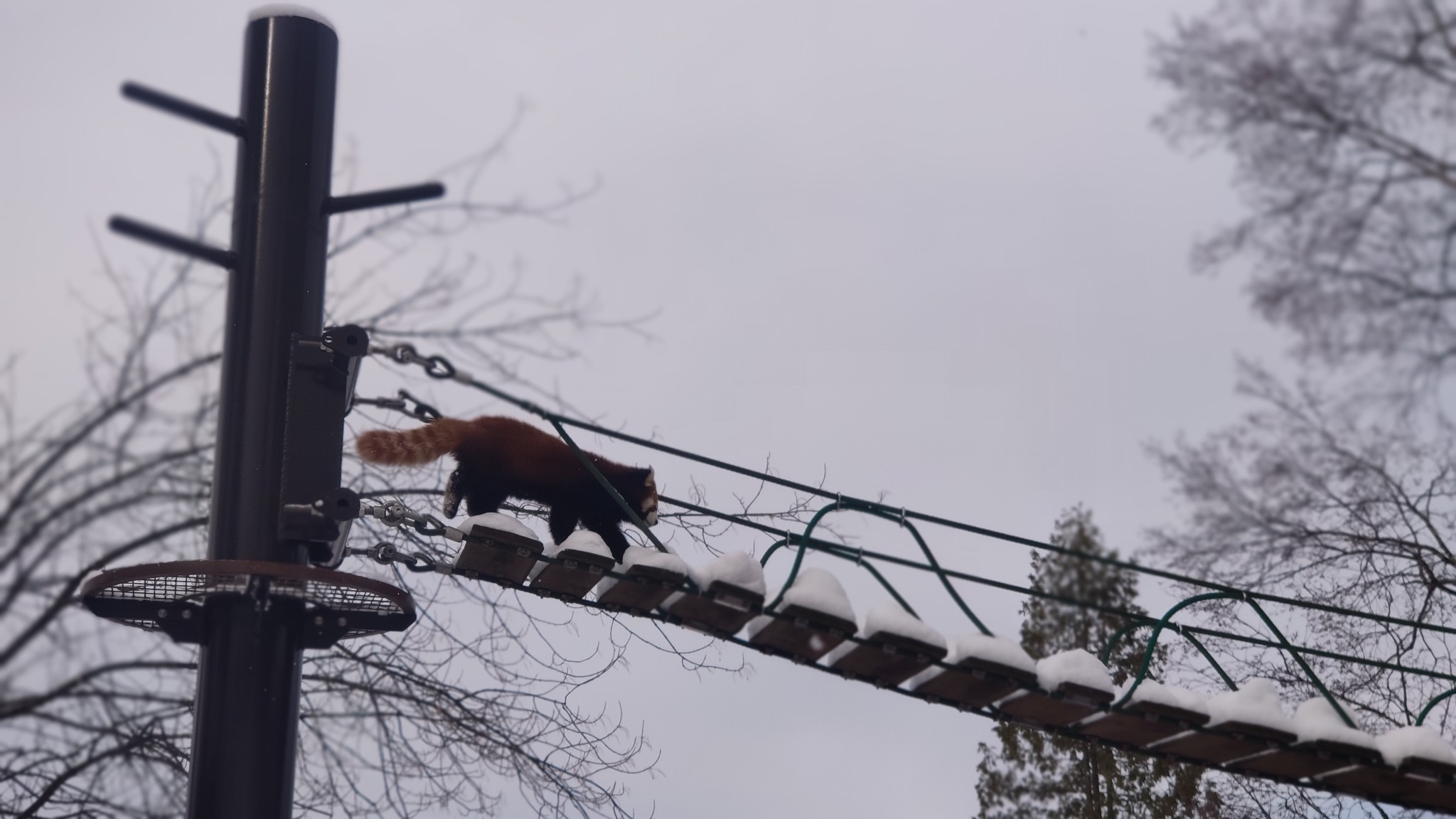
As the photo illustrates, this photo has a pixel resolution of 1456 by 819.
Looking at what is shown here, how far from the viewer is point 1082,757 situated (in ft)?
24.6

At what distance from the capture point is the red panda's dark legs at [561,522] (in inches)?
196

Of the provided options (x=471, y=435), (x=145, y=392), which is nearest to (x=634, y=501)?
(x=471, y=435)

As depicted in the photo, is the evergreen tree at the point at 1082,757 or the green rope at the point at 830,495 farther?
the evergreen tree at the point at 1082,757

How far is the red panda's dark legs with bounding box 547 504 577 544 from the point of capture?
4.98m

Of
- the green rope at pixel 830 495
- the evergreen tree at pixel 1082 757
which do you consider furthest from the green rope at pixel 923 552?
the evergreen tree at pixel 1082 757

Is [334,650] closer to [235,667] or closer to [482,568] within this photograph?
[482,568]

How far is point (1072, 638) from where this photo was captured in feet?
25.3

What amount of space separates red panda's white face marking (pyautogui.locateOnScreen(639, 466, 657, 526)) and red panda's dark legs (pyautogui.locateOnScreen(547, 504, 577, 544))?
0.27 metres

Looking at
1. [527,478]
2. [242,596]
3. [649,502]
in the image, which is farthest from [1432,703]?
[242,596]

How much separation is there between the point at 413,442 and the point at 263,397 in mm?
943

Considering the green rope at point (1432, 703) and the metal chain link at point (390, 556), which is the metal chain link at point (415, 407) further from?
the green rope at point (1432, 703)

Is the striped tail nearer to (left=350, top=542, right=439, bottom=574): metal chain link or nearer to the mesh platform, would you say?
(left=350, top=542, right=439, bottom=574): metal chain link

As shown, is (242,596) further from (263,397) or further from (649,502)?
(649,502)

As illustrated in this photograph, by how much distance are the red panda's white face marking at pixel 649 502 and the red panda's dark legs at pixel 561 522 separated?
272mm
